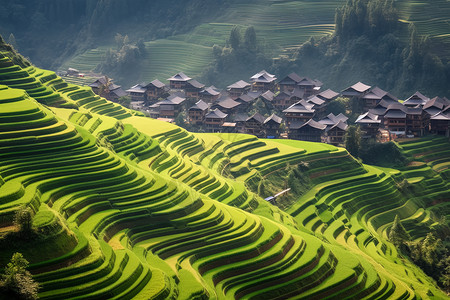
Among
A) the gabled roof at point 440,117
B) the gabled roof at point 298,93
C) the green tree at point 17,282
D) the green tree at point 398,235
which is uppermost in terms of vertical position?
the green tree at point 17,282

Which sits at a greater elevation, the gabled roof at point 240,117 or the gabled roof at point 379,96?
the gabled roof at point 379,96

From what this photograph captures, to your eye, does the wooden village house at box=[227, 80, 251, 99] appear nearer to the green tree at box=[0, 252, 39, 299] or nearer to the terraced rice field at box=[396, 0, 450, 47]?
the terraced rice field at box=[396, 0, 450, 47]

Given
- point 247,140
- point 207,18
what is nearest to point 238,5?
point 207,18

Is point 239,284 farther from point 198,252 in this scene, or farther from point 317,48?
point 317,48

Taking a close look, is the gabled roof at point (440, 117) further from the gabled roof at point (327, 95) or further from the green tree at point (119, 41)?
the green tree at point (119, 41)

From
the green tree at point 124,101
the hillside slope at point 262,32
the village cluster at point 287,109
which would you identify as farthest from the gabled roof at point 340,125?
the hillside slope at point 262,32

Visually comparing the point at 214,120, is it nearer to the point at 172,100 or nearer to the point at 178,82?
the point at 172,100

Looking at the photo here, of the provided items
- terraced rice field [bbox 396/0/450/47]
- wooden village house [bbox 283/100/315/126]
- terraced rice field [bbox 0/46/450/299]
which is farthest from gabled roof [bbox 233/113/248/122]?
terraced rice field [bbox 396/0/450/47]
